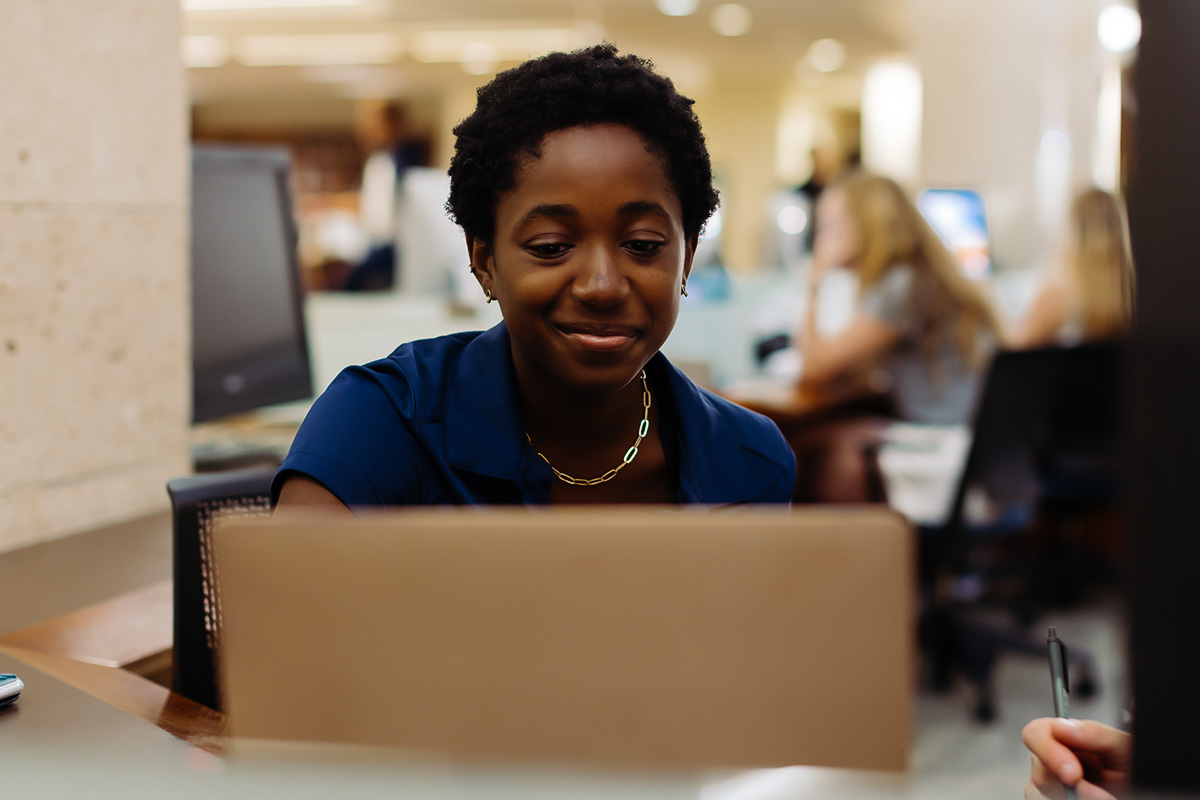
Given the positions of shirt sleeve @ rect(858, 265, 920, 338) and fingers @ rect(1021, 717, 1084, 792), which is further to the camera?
shirt sleeve @ rect(858, 265, 920, 338)

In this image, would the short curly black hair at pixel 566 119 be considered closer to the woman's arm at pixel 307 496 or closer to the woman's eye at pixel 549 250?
the woman's eye at pixel 549 250

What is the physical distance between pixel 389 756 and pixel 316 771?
1.2 inches

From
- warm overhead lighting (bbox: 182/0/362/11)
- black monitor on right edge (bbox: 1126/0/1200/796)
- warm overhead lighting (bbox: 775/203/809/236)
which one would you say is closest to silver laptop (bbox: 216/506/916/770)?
black monitor on right edge (bbox: 1126/0/1200/796)

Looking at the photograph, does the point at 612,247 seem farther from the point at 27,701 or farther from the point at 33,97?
the point at 33,97

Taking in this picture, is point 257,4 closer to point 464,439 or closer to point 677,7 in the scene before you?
point 677,7

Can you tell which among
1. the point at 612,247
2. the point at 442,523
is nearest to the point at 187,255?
the point at 612,247

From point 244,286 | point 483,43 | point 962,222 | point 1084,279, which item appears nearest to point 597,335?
point 244,286

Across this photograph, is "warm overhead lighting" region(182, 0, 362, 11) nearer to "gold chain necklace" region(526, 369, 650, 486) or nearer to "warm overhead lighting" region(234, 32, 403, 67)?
"warm overhead lighting" region(234, 32, 403, 67)

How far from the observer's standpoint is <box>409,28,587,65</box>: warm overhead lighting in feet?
29.1

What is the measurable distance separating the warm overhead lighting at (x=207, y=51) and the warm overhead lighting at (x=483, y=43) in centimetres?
169

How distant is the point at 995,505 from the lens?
290 cm

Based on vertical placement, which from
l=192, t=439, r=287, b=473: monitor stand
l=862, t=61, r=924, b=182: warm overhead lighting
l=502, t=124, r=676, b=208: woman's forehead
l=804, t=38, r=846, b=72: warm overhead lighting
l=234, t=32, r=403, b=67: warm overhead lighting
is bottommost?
l=192, t=439, r=287, b=473: monitor stand

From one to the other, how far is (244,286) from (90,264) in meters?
0.31

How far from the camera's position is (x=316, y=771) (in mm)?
409
